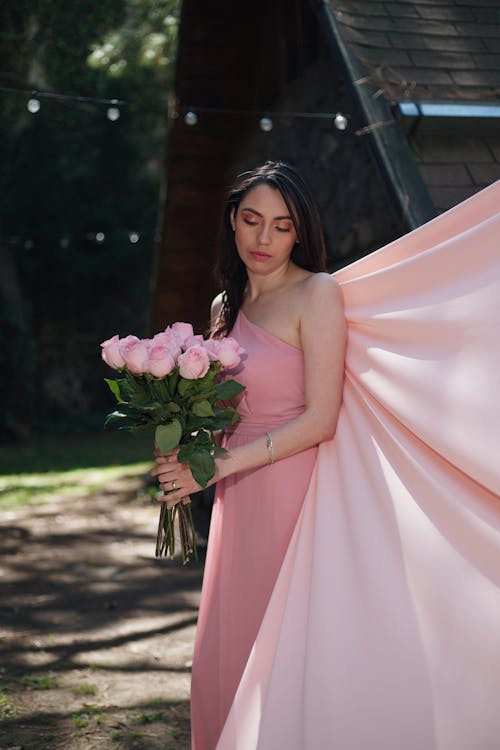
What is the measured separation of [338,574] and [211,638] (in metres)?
0.67

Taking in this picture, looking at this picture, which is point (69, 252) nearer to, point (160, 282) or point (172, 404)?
point (160, 282)

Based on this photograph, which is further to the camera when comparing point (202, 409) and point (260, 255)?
point (260, 255)

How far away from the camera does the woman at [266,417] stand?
10.2ft

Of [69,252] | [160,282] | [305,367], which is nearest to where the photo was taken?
[305,367]

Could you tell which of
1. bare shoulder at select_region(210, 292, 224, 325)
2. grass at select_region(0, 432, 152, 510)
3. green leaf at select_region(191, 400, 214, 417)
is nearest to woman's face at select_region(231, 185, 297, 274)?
bare shoulder at select_region(210, 292, 224, 325)

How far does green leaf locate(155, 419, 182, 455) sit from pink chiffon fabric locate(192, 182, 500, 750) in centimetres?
39

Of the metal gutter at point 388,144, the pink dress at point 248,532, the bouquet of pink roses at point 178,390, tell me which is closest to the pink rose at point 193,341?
the bouquet of pink roses at point 178,390

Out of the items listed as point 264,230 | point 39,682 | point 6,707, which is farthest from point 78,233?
point 264,230

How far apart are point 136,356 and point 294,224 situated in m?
0.71

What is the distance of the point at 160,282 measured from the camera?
386 inches

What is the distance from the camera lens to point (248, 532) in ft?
10.8

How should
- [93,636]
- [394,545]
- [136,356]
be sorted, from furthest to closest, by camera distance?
[93,636]
[136,356]
[394,545]

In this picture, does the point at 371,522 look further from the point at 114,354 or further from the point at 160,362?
the point at 114,354

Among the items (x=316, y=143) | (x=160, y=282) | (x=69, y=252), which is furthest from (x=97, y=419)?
(x=316, y=143)
